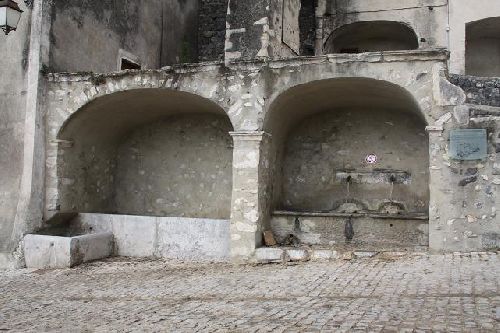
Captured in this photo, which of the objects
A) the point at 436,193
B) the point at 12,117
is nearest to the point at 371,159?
the point at 436,193

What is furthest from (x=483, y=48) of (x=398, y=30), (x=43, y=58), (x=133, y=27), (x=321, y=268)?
(x=43, y=58)

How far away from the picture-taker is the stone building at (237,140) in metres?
7.72

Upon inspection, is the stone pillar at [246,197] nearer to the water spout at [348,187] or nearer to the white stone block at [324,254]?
the white stone block at [324,254]

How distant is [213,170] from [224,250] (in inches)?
93.3

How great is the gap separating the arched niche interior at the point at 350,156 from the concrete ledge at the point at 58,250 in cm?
336

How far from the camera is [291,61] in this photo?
8344 mm

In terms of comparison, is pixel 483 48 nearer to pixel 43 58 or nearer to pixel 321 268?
pixel 321 268

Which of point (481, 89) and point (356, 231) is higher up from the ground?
point (481, 89)

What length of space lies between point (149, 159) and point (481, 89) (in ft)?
22.8

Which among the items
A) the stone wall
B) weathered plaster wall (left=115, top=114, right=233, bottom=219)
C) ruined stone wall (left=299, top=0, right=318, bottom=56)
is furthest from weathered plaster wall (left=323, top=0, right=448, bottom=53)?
weathered plaster wall (left=115, top=114, right=233, bottom=219)

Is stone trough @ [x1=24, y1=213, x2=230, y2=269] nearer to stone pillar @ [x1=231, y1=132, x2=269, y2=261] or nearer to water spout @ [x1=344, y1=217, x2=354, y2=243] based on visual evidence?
stone pillar @ [x1=231, y1=132, x2=269, y2=261]

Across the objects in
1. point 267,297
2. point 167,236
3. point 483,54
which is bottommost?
point 267,297

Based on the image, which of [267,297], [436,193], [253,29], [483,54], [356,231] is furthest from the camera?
[483,54]

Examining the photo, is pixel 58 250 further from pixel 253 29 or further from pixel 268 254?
pixel 253 29
